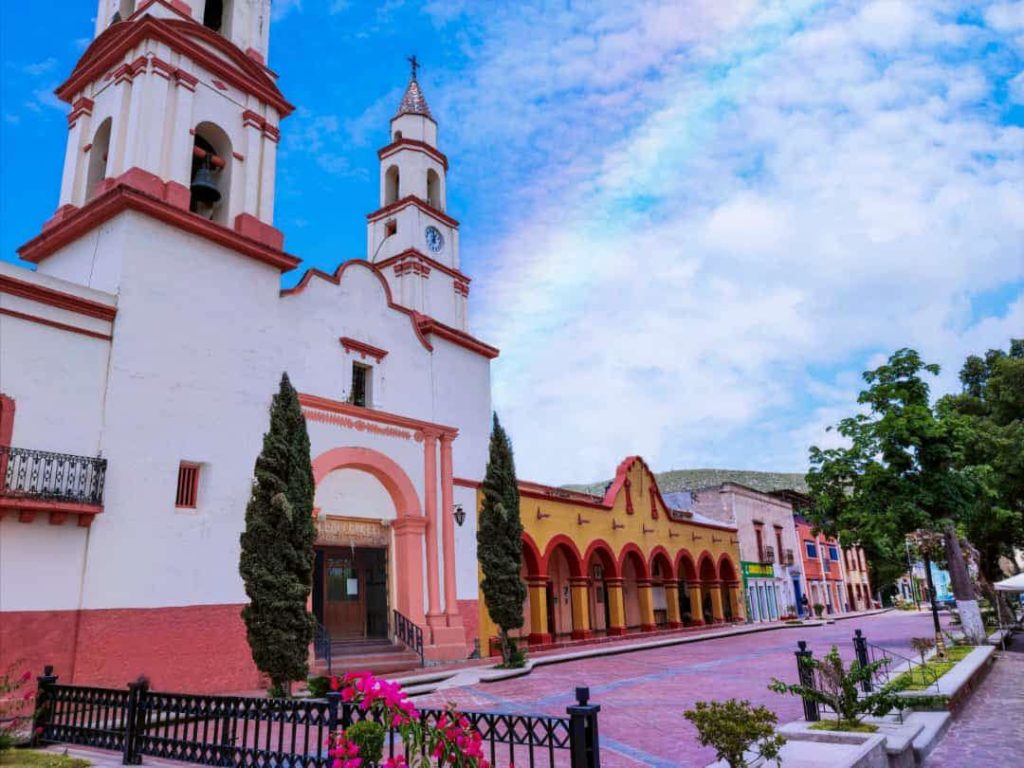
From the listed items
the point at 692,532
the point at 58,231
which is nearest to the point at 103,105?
the point at 58,231

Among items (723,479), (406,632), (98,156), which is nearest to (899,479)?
(406,632)

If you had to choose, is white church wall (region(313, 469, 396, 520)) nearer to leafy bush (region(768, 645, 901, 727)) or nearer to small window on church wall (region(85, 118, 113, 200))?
small window on church wall (region(85, 118, 113, 200))

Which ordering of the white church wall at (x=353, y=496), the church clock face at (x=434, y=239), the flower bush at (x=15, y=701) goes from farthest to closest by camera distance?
the church clock face at (x=434, y=239) < the white church wall at (x=353, y=496) < the flower bush at (x=15, y=701)

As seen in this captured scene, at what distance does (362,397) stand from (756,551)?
1200 inches

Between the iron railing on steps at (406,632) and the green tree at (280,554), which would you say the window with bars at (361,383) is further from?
the iron railing on steps at (406,632)

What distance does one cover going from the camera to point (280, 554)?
12.7 meters

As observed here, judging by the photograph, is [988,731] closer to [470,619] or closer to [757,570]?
[470,619]

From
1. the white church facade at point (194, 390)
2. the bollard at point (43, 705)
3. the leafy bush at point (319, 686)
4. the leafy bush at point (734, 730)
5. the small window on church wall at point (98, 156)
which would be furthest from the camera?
the small window on church wall at point (98, 156)

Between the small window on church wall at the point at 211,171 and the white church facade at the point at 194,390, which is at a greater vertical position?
the small window on church wall at the point at 211,171

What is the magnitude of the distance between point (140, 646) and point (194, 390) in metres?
4.82

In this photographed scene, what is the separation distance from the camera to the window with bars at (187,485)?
13.8m

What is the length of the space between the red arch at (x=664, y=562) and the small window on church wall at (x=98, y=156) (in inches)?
972

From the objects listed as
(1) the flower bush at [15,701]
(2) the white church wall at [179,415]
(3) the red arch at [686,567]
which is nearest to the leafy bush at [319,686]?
(2) the white church wall at [179,415]

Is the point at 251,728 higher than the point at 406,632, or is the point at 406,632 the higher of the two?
the point at 406,632
